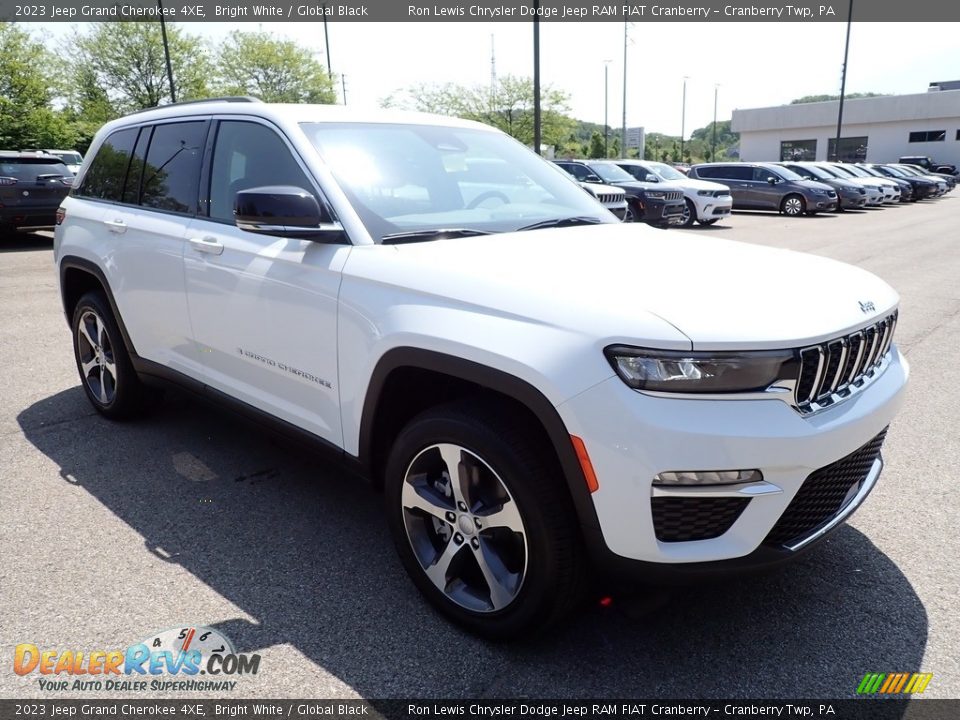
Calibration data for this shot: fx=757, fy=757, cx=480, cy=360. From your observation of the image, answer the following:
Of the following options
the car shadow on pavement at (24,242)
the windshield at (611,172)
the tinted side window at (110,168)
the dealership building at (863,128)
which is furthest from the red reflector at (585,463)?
the dealership building at (863,128)

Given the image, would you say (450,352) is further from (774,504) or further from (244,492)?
(244,492)

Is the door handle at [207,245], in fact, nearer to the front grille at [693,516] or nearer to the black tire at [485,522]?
the black tire at [485,522]

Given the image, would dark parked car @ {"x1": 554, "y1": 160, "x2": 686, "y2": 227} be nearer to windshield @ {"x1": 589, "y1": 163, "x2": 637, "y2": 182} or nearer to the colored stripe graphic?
windshield @ {"x1": 589, "y1": 163, "x2": 637, "y2": 182}

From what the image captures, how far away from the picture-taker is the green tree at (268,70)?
4712 cm

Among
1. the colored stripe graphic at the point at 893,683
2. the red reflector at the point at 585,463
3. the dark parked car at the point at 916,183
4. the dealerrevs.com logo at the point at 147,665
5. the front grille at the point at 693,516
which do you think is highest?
the red reflector at the point at 585,463

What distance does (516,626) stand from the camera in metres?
2.49

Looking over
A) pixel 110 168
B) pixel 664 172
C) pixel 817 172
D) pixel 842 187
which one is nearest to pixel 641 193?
pixel 664 172

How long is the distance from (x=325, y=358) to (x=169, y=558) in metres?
1.12

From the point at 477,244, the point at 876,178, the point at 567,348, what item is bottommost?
the point at 876,178

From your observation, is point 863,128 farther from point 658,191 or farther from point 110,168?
point 110,168

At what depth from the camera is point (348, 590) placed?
296cm

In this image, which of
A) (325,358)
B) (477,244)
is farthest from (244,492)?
(477,244)

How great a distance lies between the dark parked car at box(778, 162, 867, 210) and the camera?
81.8 feet

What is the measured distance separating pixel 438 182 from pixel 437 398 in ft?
3.50
